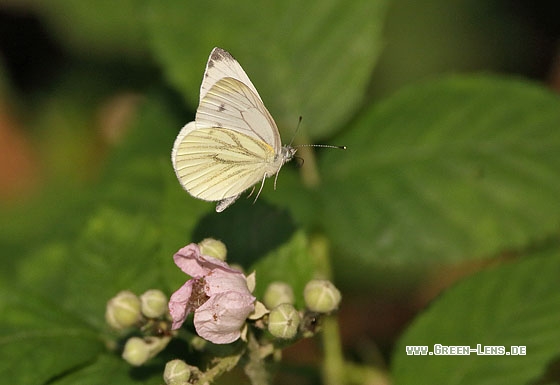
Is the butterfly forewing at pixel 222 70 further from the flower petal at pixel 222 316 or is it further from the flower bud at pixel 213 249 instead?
the flower petal at pixel 222 316

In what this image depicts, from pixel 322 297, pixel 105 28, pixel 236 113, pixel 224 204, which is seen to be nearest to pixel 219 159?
pixel 236 113

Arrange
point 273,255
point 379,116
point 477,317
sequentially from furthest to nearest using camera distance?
point 379,116 → point 477,317 → point 273,255

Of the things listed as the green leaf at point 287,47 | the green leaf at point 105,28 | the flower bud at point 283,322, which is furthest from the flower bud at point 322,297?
the green leaf at point 105,28

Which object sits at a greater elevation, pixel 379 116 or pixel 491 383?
pixel 379 116

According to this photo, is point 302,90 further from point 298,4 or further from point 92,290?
point 92,290

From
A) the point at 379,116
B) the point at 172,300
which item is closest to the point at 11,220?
the point at 379,116

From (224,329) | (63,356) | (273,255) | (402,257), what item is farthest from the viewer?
(402,257)
